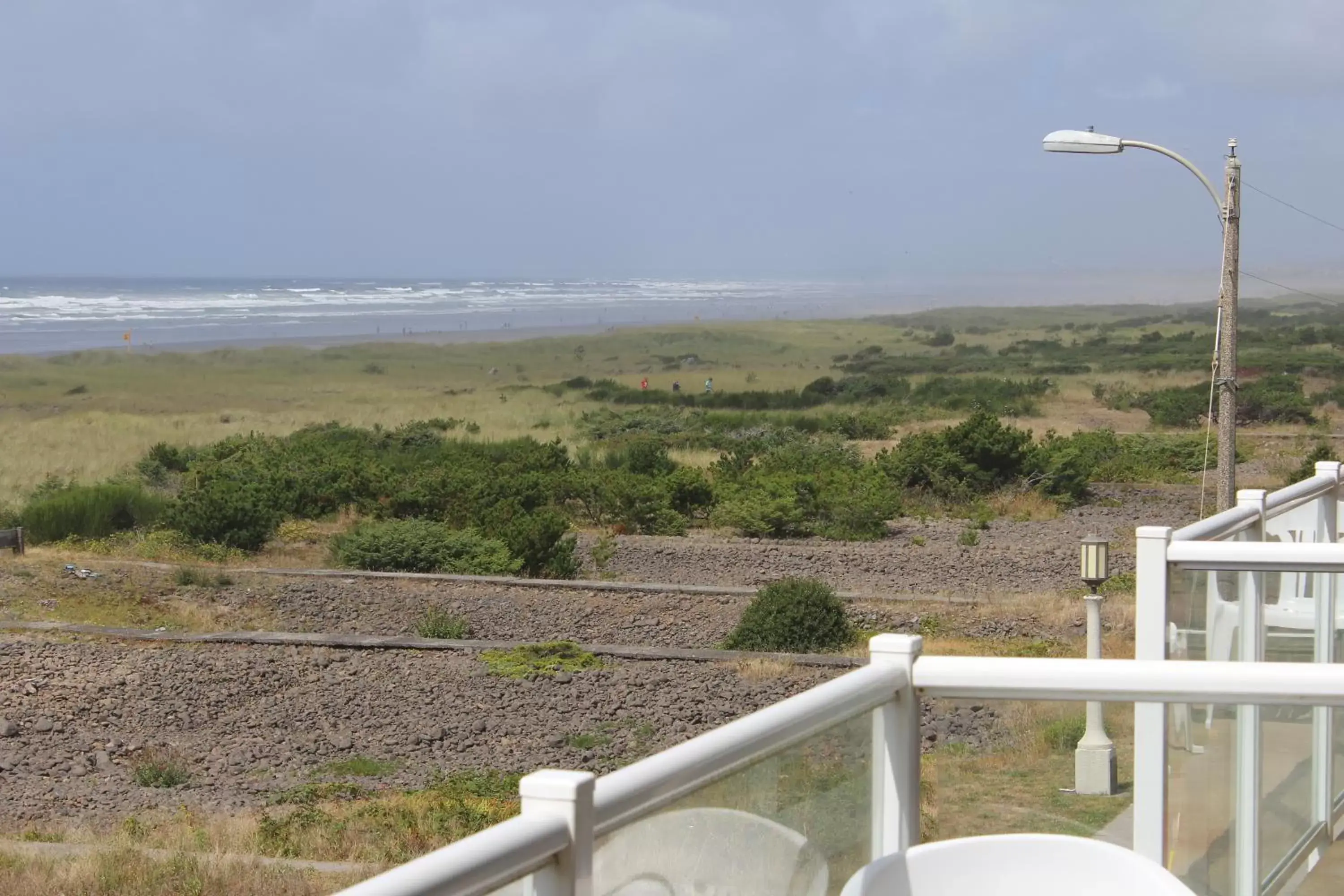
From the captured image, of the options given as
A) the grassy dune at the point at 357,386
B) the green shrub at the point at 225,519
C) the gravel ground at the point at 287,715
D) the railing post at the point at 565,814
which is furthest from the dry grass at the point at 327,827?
the grassy dune at the point at 357,386

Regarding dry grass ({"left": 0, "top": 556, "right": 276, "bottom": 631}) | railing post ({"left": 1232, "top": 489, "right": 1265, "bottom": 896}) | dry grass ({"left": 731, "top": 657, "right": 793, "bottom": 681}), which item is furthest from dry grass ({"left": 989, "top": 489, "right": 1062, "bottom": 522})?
railing post ({"left": 1232, "top": 489, "right": 1265, "bottom": 896})

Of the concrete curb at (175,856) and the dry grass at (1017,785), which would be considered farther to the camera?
the concrete curb at (175,856)

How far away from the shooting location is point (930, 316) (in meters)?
198

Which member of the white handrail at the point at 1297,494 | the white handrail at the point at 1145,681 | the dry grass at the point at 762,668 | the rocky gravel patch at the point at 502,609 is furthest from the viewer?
the rocky gravel patch at the point at 502,609

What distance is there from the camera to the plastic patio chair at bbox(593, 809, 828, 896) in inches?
79.4

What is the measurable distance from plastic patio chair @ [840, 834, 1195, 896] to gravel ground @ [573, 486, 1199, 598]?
1226cm

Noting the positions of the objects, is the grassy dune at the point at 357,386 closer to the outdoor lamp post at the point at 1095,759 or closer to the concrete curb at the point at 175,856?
the concrete curb at the point at 175,856

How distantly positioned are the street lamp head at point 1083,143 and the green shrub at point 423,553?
7.08 metres

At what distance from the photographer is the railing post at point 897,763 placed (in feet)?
8.67

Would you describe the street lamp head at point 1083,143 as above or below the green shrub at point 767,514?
above

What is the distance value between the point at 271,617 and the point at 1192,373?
6106 cm

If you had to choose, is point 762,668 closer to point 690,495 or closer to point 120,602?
point 120,602

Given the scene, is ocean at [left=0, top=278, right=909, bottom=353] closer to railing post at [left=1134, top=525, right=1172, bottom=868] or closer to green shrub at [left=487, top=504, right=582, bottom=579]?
green shrub at [left=487, top=504, right=582, bottom=579]

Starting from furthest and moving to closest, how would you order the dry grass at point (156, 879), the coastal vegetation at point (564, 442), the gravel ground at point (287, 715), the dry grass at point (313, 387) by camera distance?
the dry grass at point (313, 387)
the coastal vegetation at point (564, 442)
the gravel ground at point (287, 715)
the dry grass at point (156, 879)
